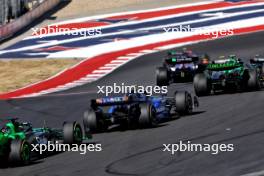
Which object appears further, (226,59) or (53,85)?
(53,85)

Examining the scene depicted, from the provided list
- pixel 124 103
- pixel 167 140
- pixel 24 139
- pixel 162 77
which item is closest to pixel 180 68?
pixel 162 77

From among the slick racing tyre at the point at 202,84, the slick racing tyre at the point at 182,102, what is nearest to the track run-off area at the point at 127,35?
the slick racing tyre at the point at 202,84

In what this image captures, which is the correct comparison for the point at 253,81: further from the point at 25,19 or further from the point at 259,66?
the point at 25,19

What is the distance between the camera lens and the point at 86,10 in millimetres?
52125

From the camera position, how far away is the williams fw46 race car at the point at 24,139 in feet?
60.6

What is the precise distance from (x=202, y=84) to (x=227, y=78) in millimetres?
853

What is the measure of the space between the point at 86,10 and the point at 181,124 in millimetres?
30852

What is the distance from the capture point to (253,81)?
26359 millimetres

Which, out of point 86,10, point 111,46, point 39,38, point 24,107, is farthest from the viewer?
point 86,10

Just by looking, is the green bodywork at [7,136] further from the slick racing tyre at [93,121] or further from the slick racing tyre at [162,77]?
the slick racing tyre at [162,77]

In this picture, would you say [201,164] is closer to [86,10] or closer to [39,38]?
[39,38]

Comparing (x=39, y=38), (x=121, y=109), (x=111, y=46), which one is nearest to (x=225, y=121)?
(x=121, y=109)

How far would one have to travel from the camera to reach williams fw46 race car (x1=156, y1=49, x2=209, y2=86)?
31.2m

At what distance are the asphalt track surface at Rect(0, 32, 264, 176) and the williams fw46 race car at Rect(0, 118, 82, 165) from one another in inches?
12.3
